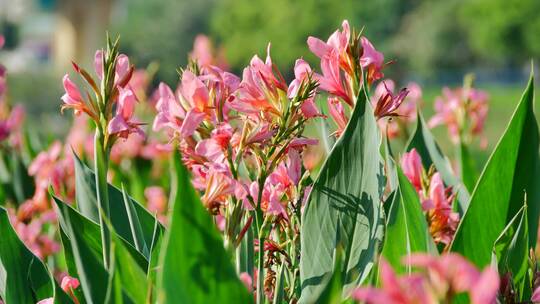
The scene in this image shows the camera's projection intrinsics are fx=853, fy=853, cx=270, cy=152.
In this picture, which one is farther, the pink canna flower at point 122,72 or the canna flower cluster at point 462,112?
the canna flower cluster at point 462,112

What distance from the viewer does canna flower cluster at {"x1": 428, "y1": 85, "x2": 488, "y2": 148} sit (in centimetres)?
255

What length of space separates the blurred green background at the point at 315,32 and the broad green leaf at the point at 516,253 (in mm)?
27184

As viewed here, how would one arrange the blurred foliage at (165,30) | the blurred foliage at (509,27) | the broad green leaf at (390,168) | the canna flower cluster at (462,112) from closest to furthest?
1. the broad green leaf at (390,168)
2. the canna flower cluster at (462,112)
3. the blurred foliage at (509,27)
4. the blurred foliage at (165,30)

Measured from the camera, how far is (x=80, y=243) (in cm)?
96

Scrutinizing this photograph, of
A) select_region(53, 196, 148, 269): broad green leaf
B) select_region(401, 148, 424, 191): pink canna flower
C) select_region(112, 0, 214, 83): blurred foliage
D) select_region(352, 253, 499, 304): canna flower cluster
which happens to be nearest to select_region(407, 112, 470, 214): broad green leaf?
select_region(401, 148, 424, 191): pink canna flower

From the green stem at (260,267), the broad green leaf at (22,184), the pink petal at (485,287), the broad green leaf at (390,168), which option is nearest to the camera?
the pink petal at (485,287)

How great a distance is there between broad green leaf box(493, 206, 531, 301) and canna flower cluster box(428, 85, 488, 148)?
4.57 ft

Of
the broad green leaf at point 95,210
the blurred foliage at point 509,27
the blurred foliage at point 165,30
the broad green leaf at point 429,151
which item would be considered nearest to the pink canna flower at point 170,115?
the broad green leaf at point 95,210

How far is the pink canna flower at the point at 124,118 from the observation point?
957 mm

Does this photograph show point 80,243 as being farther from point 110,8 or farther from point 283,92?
point 110,8

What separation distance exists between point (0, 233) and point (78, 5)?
29.2 meters

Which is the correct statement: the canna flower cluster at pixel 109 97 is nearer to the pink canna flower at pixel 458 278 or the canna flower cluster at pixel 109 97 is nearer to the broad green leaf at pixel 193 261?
the broad green leaf at pixel 193 261

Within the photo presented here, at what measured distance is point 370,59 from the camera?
1.05 metres

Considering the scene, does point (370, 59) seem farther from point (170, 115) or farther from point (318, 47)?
point (170, 115)
